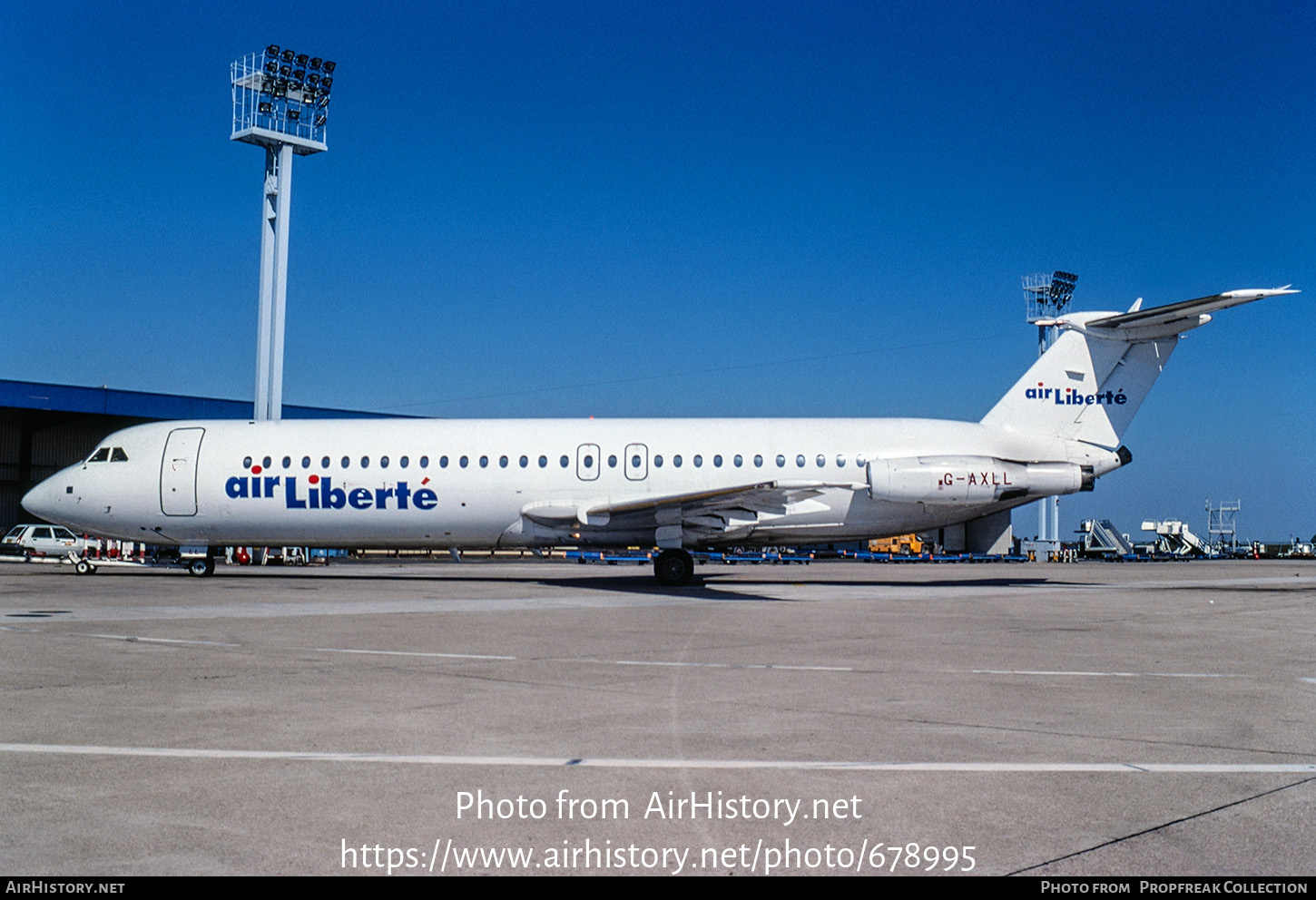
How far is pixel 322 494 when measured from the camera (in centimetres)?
2431

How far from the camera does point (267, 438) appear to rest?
25.1 m

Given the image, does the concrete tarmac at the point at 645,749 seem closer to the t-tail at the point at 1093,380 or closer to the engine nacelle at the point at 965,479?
the engine nacelle at the point at 965,479

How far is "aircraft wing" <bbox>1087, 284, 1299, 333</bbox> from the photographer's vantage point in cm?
2092

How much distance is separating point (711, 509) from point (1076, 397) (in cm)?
899

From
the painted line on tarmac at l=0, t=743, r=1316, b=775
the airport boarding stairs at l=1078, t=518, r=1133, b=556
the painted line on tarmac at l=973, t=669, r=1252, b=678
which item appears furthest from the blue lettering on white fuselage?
the airport boarding stairs at l=1078, t=518, r=1133, b=556

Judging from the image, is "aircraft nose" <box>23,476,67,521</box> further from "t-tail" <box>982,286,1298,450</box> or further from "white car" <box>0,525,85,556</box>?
"t-tail" <box>982,286,1298,450</box>

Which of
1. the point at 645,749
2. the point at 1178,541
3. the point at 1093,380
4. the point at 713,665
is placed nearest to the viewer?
the point at 645,749

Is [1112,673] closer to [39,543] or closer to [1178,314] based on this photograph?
[1178,314]

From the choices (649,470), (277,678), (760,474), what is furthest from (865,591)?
(277,678)

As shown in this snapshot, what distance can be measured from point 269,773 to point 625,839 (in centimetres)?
211

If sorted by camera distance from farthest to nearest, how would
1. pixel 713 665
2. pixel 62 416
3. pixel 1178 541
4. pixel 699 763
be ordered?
pixel 1178 541 → pixel 62 416 → pixel 713 665 → pixel 699 763

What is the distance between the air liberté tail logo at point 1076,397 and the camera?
2431 centimetres

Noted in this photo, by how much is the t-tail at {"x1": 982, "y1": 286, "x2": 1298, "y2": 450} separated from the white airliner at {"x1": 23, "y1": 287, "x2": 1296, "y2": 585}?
0.04 metres

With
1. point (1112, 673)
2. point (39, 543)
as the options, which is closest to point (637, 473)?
point (1112, 673)
